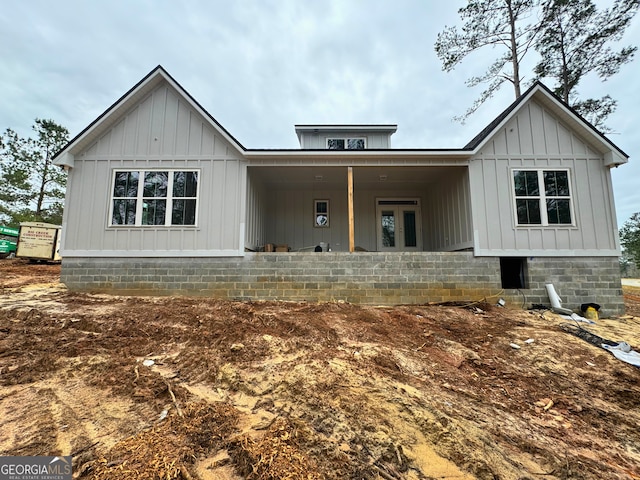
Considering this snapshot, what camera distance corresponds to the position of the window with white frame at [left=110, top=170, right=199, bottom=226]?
7.46 m

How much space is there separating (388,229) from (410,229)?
87 cm

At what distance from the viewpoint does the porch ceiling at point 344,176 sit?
28.1 feet

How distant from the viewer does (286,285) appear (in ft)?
23.5

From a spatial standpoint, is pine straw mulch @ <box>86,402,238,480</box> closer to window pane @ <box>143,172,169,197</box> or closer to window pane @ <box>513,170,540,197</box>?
window pane @ <box>143,172,169,197</box>

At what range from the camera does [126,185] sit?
24.8 feet

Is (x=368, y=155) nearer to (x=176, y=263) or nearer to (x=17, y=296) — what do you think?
(x=176, y=263)

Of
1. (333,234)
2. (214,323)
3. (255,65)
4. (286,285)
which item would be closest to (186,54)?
(255,65)

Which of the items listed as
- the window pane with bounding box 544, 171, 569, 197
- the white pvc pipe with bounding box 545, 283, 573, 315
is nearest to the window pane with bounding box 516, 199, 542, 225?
the window pane with bounding box 544, 171, 569, 197

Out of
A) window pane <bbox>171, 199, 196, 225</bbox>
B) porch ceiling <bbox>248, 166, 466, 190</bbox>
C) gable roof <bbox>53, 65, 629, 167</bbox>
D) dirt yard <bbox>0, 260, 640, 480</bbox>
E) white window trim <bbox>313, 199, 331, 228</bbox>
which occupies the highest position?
gable roof <bbox>53, 65, 629, 167</bbox>

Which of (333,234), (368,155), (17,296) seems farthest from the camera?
(333,234)

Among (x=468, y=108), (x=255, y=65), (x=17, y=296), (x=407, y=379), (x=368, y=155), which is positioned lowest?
(x=407, y=379)

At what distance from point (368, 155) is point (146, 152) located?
6.14 metres

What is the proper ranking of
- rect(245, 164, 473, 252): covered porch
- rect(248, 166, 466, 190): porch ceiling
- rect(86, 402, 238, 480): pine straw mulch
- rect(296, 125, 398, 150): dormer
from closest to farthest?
rect(86, 402, 238, 480): pine straw mulch, rect(248, 166, 466, 190): porch ceiling, rect(245, 164, 473, 252): covered porch, rect(296, 125, 398, 150): dormer

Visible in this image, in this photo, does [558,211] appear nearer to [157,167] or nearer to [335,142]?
[335,142]
